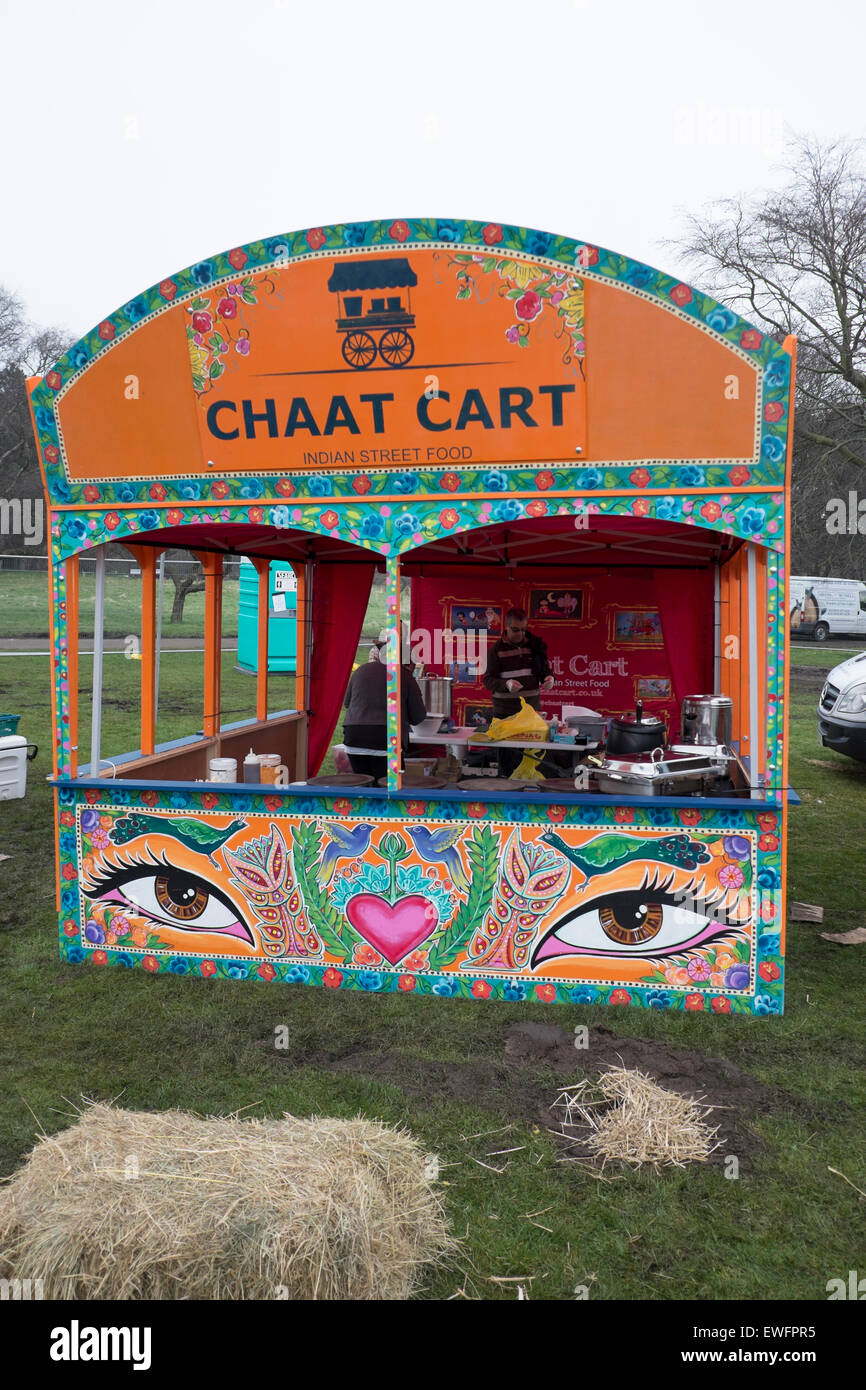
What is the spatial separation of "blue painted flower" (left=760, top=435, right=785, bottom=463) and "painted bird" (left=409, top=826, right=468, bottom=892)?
276 centimetres

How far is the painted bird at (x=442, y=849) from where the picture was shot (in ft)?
20.5

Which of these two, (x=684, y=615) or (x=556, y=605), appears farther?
(x=556, y=605)

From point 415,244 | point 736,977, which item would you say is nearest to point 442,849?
point 736,977

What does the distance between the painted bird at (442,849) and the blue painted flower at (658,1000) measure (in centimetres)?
124

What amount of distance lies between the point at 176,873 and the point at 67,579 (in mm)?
2038

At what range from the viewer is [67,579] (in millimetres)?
6770

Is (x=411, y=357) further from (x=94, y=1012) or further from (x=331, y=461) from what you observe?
(x=94, y=1012)

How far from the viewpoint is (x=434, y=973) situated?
6.32 metres

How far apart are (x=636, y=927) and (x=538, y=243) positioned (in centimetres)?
392

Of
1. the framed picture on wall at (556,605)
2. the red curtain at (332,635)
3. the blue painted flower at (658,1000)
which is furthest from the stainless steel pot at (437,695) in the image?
the blue painted flower at (658,1000)

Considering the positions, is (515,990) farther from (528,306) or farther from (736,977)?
(528,306)

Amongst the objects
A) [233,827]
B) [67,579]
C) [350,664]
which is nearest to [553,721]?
[350,664]

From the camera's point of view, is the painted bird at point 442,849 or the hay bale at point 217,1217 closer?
the hay bale at point 217,1217

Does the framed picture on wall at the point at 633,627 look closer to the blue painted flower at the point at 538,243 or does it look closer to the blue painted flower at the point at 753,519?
the blue painted flower at the point at 753,519
